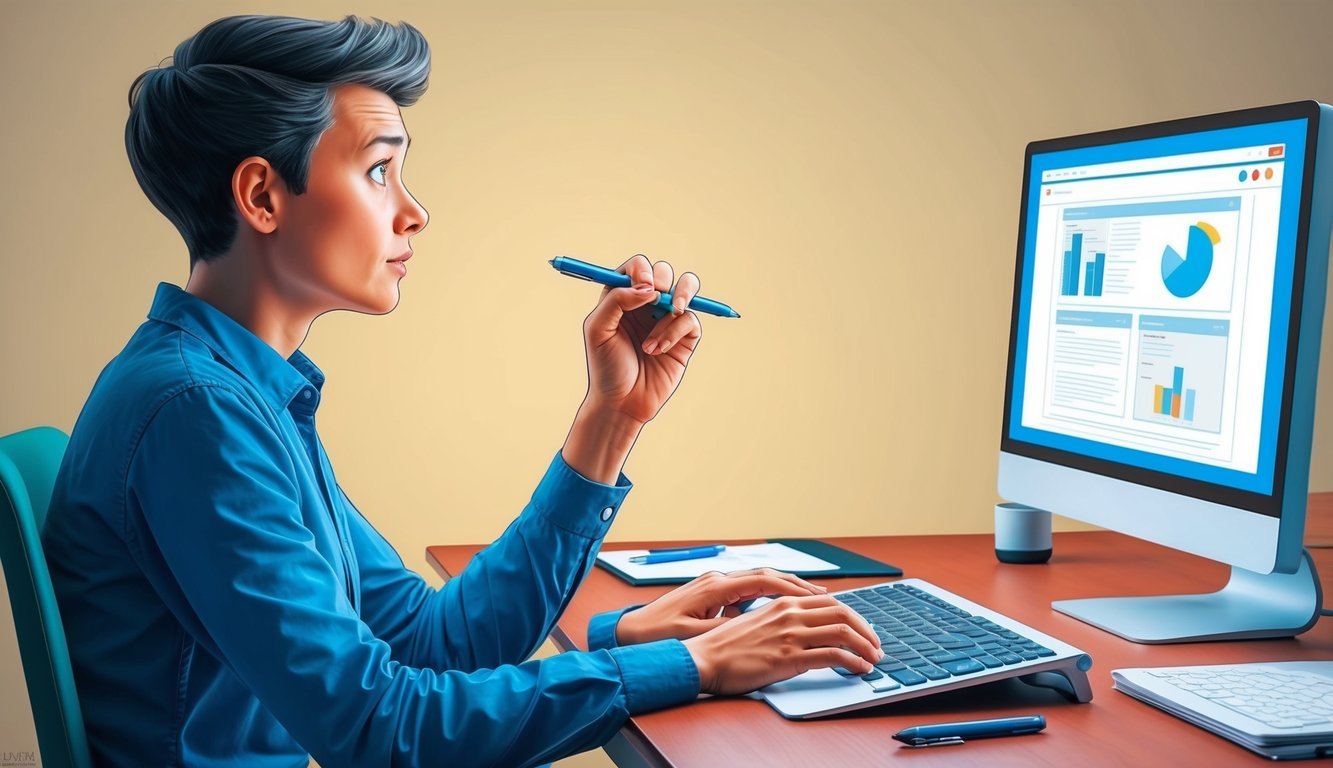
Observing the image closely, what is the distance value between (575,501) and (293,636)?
362 mm

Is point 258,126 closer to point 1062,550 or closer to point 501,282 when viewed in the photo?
point 1062,550

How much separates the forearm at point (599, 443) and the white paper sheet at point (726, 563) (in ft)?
0.90

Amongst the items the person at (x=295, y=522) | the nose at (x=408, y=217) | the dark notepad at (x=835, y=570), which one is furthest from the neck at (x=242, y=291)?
the dark notepad at (x=835, y=570)

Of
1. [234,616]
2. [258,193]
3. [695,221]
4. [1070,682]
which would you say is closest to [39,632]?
[234,616]

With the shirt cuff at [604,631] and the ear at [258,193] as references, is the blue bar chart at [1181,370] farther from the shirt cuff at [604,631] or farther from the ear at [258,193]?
the ear at [258,193]

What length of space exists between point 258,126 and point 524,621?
0.52m

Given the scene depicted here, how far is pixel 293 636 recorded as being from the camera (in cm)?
82

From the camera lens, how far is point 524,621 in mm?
1148

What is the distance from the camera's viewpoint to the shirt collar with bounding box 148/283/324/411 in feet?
3.16

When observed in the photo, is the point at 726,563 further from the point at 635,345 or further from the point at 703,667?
the point at 703,667

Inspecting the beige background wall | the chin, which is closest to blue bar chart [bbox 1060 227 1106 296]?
the chin

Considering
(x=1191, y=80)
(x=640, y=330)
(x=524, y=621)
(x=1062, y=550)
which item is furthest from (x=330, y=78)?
(x=1191, y=80)

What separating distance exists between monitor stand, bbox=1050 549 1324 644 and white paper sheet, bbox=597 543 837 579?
320 mm

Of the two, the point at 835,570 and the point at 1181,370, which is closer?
the point at 1181,370
